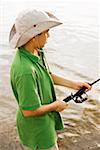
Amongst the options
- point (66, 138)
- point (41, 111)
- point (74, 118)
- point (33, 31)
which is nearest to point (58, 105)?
point (41, 111)

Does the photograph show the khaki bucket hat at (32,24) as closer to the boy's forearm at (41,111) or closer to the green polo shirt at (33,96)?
the green polo shirt at (33,96)

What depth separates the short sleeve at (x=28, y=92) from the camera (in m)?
2.62

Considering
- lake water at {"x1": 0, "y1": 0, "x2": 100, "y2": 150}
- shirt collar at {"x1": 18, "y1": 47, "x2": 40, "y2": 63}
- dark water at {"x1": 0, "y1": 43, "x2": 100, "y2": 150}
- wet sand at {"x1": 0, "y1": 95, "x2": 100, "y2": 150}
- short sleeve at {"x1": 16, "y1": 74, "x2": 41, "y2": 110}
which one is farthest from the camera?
lake water at {"x1": 0, "y1": 0, "x2": 100, "y2": 150}

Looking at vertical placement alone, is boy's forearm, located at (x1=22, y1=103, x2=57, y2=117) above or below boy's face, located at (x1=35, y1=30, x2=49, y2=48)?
below

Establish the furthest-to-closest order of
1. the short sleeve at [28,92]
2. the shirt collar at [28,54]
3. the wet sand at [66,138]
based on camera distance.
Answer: the wet sand at [66,138], the shirt collar at [28,54], the short sleeve at [28,92]

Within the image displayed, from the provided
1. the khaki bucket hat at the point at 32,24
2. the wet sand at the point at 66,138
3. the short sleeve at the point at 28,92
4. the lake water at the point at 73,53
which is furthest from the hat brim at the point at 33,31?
the lake water at the point at 73,53

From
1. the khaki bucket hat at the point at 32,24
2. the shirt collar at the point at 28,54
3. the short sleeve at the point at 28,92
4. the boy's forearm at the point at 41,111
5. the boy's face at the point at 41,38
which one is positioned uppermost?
the khaki bucket hat at the point at 32,24

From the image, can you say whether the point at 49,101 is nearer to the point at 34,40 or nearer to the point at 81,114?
the point at 34,40

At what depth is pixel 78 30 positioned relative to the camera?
11852 mm

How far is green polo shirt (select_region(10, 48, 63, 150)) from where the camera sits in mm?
2637

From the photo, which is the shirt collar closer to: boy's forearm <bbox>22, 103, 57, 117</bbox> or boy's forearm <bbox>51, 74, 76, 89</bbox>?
boy's forearm <bbox>22, 103, 57, 117</bbox>

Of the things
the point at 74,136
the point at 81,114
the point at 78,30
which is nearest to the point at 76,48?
the point at 78,30

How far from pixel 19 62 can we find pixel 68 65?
18.6 feet

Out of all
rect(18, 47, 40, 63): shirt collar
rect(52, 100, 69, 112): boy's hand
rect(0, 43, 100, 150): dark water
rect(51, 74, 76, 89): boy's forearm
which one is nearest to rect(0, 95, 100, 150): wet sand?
rect(0, 43, 100, 150): dark water
